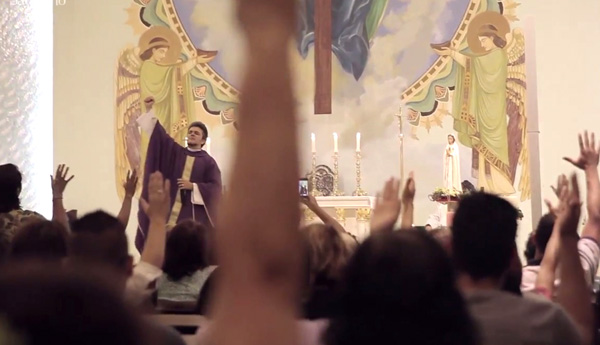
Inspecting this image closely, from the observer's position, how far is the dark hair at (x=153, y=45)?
13281mm

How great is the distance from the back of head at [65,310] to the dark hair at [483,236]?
173 cm

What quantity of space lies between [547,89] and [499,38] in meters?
1.00

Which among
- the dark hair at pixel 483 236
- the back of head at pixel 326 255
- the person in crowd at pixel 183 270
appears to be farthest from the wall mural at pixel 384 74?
the dark hair at pixel 483 236

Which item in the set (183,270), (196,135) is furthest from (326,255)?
(196,135)

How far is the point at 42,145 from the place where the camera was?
42.0 feet

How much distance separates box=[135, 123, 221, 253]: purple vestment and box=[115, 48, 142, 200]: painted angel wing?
514 centimetres

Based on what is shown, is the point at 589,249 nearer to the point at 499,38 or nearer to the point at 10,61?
the point at 10,61

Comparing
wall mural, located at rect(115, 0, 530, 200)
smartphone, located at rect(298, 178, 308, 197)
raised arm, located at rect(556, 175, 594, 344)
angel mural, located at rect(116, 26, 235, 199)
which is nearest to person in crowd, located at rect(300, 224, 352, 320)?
smartphone, located at rect(298, 178, 308, 197)

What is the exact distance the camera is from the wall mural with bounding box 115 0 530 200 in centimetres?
1262

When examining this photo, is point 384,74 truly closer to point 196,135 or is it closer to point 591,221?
point 196,135

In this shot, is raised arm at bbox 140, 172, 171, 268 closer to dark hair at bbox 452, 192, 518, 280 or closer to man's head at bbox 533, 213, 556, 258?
dark hair at bbox 452, 192, 518, 280

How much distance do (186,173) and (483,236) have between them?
593 cm

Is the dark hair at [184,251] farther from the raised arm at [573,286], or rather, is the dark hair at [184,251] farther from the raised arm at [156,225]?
the raised arm at [573,286]

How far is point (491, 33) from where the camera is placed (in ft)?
42.0
